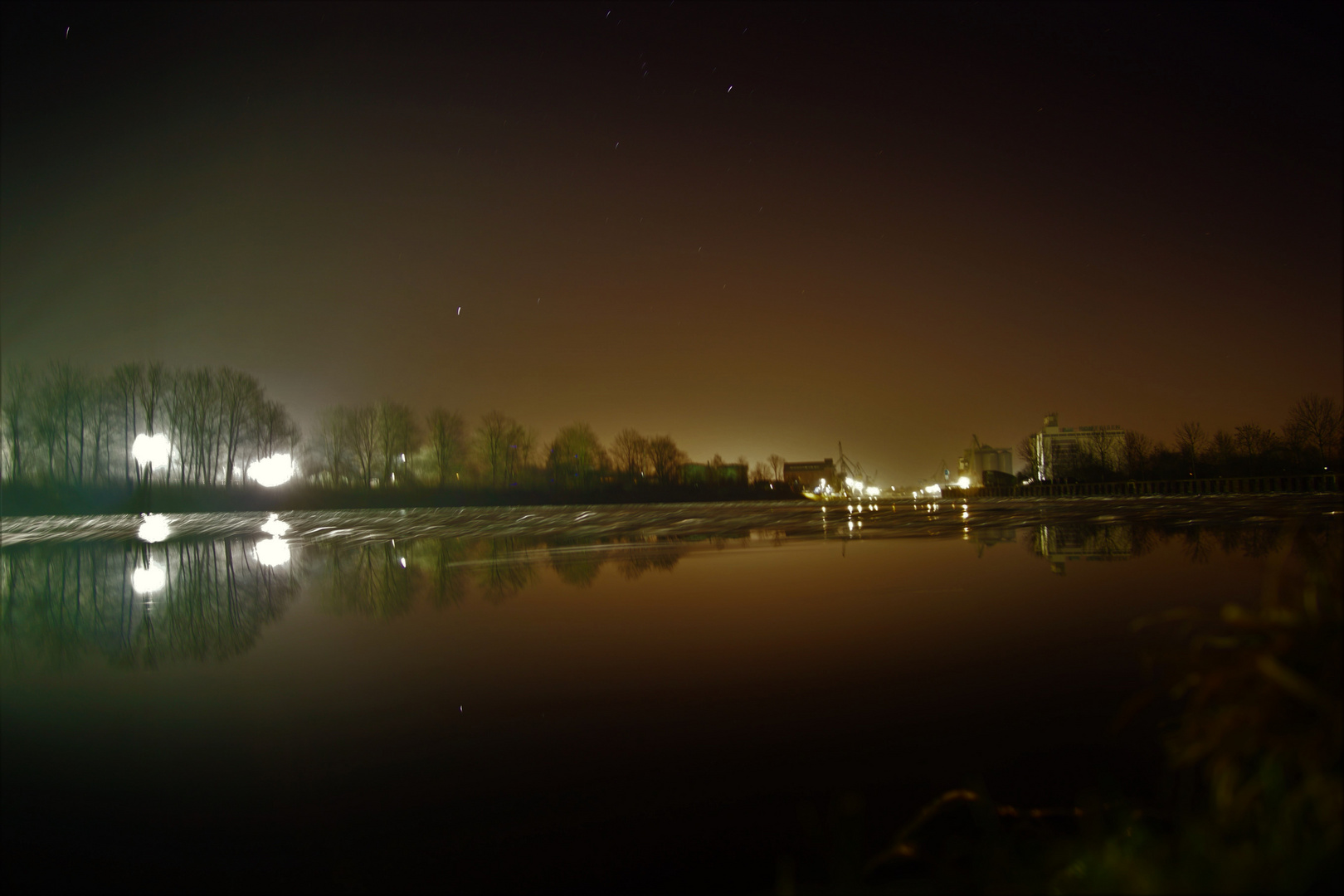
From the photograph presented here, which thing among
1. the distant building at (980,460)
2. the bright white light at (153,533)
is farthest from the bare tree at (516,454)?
the distant building at (980,460)

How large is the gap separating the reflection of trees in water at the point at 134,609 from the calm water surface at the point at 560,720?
0.08 m

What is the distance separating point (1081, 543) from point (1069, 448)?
14534 centimetres

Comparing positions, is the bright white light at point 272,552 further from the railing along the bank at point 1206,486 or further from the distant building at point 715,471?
the distant building at point 715,471

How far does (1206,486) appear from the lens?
5572cm

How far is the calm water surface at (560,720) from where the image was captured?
133 inches

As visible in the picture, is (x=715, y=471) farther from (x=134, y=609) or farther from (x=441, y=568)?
(x=134, y=609)

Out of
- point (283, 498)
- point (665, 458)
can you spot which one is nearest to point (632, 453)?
point (665, 458)

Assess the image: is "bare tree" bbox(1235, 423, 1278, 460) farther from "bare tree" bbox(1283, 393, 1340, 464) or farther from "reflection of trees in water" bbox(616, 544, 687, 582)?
"reflection of trees in water" bbox(616, 544, 687, 582)

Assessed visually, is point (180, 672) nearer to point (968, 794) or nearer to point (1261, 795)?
Result: point (968, 794)

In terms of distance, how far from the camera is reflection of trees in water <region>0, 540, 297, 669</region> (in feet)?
25.4

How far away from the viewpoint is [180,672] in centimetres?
675

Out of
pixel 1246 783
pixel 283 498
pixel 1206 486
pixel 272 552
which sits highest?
pixel 283 498

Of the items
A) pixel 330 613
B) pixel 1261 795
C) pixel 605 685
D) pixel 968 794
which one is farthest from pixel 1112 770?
pixel 330 613

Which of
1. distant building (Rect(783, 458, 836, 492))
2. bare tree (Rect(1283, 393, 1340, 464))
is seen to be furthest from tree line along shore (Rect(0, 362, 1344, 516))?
distant building (Rect(783, 458, 836, 492))
